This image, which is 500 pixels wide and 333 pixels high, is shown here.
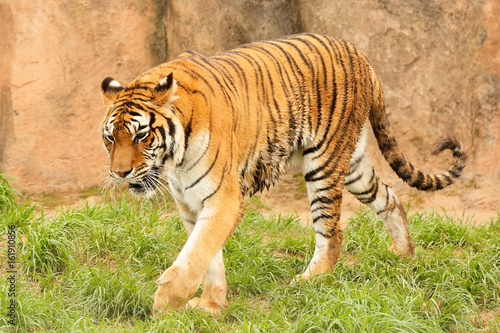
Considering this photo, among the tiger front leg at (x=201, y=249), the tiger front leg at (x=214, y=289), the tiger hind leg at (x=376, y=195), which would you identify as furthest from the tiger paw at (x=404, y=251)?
the tiger front leg at (x=201, y=249)

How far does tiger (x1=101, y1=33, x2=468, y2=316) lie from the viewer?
4.06 metres

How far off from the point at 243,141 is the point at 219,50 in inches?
109

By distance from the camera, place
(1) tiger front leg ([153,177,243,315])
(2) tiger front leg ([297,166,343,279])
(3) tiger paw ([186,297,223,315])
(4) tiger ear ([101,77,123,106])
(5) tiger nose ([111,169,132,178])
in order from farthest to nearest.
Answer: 1. (2) tiger front leg ([297,166,343,279])
2. (3) tiger paw ([186,297,223,315])
3. (4) tiger ear ([101,77,123,106])
4. (1) tiger front leg ([153,177,243,315])
5. (5) tiger nose ([111,169,132,178])

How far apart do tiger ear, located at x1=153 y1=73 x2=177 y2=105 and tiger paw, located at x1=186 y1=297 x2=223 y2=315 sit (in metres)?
1.28

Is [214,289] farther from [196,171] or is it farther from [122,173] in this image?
[122,173]

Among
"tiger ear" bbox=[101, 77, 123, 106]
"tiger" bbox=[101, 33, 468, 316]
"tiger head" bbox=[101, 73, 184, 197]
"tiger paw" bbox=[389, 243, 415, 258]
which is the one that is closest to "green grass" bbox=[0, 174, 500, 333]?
"tiger paw" bbox=[389, 243, 415, 258]

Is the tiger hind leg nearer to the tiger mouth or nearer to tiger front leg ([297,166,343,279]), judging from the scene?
tiger front leg ([297,166,343,279])

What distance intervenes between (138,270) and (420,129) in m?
3.33

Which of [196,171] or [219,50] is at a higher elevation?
[219,50]

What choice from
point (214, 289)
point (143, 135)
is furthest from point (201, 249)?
point (143, 135)

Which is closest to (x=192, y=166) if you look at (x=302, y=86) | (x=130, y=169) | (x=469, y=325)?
(x=130, y=169)

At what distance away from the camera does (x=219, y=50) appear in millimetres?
7082

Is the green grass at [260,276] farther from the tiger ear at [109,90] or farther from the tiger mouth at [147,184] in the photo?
the tiger ear at [109,90]

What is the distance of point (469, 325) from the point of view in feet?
14.1
